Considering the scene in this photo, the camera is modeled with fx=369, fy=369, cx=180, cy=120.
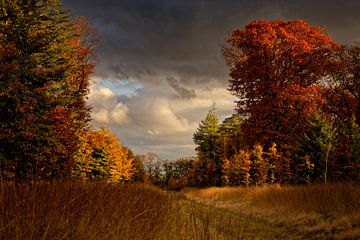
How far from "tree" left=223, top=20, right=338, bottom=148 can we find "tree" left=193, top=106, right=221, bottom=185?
94.7 ft

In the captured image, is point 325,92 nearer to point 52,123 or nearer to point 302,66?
point 302,66

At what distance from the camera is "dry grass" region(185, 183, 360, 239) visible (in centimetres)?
1005

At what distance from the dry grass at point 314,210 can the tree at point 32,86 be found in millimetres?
8567

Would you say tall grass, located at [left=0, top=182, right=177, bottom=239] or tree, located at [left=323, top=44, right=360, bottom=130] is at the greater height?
tree, located at [left=323, top=44, right=360, bottom=130]

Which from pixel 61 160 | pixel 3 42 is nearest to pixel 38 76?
pixel 3 42

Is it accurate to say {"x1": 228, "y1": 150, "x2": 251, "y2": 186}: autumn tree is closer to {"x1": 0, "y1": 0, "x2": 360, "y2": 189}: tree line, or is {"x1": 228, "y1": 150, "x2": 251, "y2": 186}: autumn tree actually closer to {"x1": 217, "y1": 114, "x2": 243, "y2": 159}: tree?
{"x1": 0, "y1": 0, "x2": 360, "y2": 189}: tree line

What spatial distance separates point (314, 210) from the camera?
13047 millimetres

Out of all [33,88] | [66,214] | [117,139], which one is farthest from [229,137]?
[66,214]

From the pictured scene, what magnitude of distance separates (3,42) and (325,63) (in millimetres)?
21440

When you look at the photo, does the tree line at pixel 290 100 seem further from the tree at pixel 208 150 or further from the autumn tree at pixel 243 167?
the tree at pixel 208 150

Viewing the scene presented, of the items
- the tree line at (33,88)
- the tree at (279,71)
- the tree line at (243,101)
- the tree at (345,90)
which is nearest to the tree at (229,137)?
the tree line at (243,101)

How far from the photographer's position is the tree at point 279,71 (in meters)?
26.6

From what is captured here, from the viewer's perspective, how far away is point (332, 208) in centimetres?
1244

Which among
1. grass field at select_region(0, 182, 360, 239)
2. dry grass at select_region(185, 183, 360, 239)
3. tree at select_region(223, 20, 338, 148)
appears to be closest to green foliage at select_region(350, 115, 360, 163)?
tree at select_region(223, 20, 338, 148)
